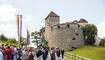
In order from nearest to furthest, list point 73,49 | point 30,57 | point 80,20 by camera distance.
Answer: point 30,57 < point 73,49 < point 80,20

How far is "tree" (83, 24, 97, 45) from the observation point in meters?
57.5

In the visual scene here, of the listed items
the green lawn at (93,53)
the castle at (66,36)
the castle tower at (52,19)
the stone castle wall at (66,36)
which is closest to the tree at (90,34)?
the castle at (66,36)

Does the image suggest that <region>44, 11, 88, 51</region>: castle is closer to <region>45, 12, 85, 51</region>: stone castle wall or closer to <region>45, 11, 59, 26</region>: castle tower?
<region>45, 12, 85, 51</region>: stone castle wall

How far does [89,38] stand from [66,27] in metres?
10.7

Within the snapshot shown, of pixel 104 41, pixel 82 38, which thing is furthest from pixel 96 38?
pixel 82 38

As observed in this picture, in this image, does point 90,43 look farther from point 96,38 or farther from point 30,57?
point 30,57

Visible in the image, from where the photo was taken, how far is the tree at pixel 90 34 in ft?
189

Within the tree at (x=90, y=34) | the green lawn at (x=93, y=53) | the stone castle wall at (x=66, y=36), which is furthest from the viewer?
the tree at (x=90, y=34)

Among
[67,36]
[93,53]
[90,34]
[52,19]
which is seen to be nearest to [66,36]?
[67,36]

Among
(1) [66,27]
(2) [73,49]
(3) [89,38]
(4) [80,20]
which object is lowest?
(2) [73,49]

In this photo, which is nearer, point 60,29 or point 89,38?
point 60,29

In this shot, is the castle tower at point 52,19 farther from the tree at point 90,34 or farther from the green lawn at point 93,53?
the green lawn at point 93,53

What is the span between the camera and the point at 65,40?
53656mm

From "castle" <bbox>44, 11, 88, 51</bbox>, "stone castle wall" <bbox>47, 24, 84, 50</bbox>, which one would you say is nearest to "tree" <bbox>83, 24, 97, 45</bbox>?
"castle" <bbox>44, 11, 88, 51</bbox>
